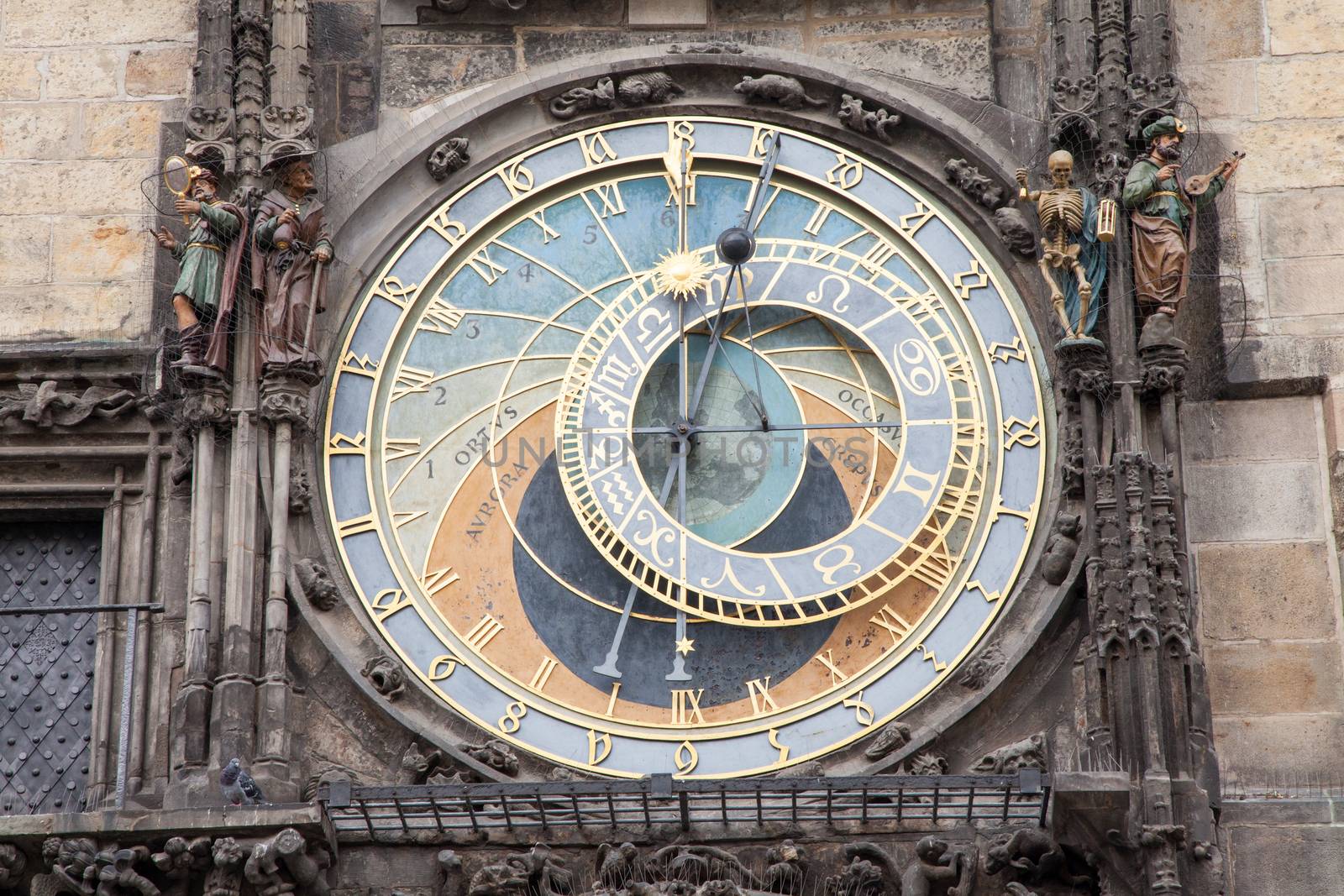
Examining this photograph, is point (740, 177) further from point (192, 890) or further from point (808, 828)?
→ point (192, 890)

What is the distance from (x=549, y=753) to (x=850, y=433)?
5.60ft

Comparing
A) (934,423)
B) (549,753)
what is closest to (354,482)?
(549,753)

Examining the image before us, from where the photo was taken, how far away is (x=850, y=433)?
12.0 metres

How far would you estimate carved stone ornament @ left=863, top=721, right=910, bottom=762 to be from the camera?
11.3 m

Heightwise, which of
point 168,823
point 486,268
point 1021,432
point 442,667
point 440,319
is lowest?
point 168,823

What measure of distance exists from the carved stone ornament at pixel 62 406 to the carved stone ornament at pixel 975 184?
326 centimetres

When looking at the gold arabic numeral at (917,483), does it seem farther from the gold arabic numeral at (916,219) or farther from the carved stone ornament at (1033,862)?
the carved stone ornament at (1033,862)

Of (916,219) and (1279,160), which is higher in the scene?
(1279,160)

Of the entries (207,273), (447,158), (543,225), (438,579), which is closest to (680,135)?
(543,225)

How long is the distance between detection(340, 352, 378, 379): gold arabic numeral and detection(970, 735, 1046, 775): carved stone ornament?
9.09 ft

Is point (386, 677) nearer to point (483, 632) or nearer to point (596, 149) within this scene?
point (483, 632)

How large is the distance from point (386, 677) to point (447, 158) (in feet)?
7.04

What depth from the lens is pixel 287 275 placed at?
39.0 ft

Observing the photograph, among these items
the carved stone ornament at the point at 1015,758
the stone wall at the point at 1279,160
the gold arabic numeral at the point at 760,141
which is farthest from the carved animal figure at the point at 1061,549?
the gold arabic numeral at the point at 760,141
